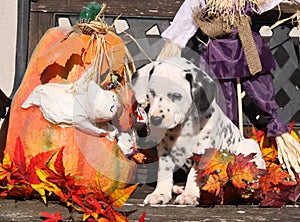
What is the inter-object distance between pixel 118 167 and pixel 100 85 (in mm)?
252

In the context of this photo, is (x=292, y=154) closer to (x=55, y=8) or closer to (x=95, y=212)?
(x=95, y=212)

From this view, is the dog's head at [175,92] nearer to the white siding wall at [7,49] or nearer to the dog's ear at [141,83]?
the dog's ear at [141,83]

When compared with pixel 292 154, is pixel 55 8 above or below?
above

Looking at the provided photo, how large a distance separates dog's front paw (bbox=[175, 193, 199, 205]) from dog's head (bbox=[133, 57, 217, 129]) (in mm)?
196

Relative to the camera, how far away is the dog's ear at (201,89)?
1.51 meters

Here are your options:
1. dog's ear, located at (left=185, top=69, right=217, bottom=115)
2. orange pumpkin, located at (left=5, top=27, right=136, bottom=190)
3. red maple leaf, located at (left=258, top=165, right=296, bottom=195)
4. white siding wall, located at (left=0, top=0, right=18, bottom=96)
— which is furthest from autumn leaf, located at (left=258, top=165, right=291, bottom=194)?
white siding wall, located at (left=0, top=0, right=18, bottom=96)

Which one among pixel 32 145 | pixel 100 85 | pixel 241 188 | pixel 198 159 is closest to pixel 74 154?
pixel 32 145

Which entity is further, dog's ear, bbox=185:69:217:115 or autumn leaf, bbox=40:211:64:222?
dog's ear, bbox=185:69:217:115

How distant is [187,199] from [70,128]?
0.37 metres

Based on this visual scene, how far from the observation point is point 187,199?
149cm

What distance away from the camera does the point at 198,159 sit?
4.99ft

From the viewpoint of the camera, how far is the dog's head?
1.46m

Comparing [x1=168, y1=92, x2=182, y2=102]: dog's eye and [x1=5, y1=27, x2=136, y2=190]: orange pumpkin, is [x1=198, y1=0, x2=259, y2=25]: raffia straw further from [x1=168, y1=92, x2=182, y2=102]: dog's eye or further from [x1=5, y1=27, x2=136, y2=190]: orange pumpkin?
[x1=168, y1=92, x2=182, y2=102]: dog's eye

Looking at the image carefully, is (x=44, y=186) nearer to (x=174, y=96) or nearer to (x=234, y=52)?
(x=174, y=96)
